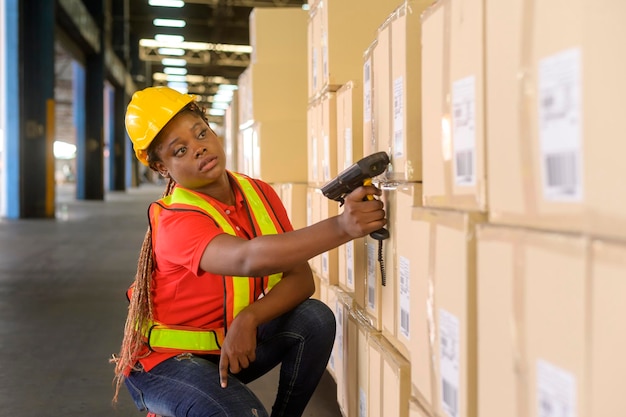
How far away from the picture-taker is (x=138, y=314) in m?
1.85

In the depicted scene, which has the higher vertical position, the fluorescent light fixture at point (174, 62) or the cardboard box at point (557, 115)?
the fluorescent light fixture at point (174, 62)

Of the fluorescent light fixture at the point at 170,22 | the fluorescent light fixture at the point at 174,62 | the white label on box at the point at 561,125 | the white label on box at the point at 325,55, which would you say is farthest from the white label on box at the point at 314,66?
the fluorescent light fixture at the point at 174,62

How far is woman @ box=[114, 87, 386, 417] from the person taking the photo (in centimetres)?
163

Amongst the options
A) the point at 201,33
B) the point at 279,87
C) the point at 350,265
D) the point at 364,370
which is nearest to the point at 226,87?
the point at 201,33

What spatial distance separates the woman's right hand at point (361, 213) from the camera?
1.52m

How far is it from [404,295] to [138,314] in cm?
79

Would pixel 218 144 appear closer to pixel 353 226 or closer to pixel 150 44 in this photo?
pixel 353 226

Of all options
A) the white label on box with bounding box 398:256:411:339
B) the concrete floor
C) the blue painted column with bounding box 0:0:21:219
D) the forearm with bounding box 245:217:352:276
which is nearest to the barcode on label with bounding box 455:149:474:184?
the white label on box with bounding box 398:256:411:339

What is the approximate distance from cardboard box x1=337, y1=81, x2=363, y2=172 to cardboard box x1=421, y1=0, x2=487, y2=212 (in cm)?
75

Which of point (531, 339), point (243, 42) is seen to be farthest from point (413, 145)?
point (243, 42)

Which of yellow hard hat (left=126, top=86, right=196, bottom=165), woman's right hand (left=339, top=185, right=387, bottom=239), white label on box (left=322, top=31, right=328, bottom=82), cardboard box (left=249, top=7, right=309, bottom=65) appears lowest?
woman's right hand (left=339, top=185, right=387, bottom=239)

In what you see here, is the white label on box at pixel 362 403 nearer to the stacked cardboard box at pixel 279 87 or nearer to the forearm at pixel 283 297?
the forearm at pixel 283 297

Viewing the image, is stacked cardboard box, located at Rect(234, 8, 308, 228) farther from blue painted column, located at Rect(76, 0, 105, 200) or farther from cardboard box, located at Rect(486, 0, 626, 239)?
blue painted column, located at Rect(76, 0, 105, 200)

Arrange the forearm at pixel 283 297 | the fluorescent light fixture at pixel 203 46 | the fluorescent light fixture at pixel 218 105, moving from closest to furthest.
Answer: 1. the forearm at pixel 283 297
2. the fluorescent light fixture at pixel 203 46
3. the fluorescent light fixture at pixel 218 105
